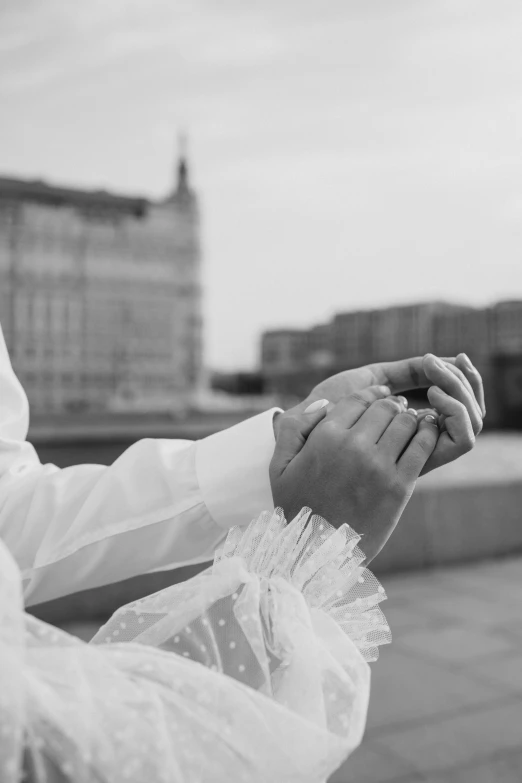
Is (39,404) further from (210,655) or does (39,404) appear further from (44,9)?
(210,655)

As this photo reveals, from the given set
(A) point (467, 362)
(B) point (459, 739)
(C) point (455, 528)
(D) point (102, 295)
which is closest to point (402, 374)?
(A) point (467, 362)

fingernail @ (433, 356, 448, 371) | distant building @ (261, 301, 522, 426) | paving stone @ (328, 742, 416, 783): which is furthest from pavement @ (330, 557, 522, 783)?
distant building @ (261, 301, 522, 426)

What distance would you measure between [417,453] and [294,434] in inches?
5.3

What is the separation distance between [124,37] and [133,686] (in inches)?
1099

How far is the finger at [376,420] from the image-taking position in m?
0.70

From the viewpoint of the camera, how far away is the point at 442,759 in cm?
156

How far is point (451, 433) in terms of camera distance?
750mm

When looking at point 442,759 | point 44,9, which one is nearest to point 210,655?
point 442,759

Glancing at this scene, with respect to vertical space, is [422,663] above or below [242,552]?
below

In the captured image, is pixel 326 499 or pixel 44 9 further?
pixel 44 9

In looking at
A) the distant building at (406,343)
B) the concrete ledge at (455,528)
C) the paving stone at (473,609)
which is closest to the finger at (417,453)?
the paving stone at (473,609)

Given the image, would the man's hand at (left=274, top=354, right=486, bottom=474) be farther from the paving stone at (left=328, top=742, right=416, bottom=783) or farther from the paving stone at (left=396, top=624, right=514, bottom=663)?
the paving stone at (left=396, top=624, right=514, bottom=663)

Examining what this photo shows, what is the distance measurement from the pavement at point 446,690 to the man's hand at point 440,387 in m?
0.93

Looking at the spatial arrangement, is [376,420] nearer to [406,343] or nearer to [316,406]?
[316,406]
